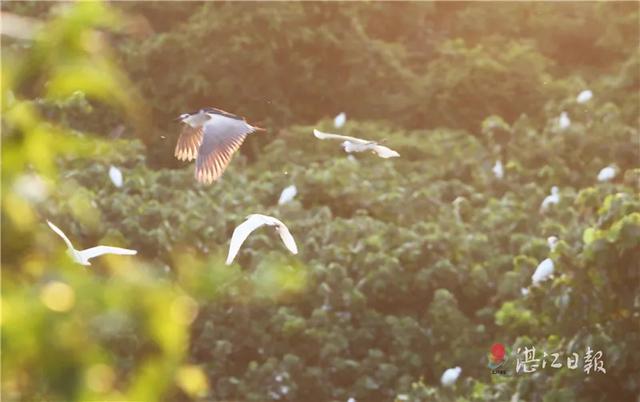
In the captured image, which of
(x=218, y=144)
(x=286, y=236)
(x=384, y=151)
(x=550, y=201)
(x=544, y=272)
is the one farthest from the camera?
(x=550, y=201)

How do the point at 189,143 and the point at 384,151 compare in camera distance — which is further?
the point at 384,151

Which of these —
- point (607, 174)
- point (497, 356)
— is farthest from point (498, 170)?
point (497, 356)

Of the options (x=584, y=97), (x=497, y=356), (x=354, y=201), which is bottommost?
(x=497, y=356)

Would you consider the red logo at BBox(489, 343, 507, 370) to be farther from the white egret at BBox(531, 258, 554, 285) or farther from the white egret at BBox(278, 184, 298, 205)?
the white egret at BBox(278, 184, 298, 205)

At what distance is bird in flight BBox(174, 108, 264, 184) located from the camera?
4391 millimetres

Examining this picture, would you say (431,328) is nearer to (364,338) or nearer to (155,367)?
(364,338)

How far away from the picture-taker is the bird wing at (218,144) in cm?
438

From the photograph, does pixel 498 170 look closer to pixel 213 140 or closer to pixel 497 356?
pixel 497 356

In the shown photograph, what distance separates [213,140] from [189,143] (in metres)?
0.28

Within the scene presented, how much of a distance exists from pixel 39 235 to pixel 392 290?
5028 mm

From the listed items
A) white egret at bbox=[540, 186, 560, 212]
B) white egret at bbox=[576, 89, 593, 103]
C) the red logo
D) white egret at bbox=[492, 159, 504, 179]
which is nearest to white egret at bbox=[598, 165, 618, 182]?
white egret at bbox=[540, 186, 560, 212]

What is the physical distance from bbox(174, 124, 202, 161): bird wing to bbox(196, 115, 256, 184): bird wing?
104mm

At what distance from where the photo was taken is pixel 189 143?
475 centimetres

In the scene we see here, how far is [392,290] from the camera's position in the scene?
6328mm
